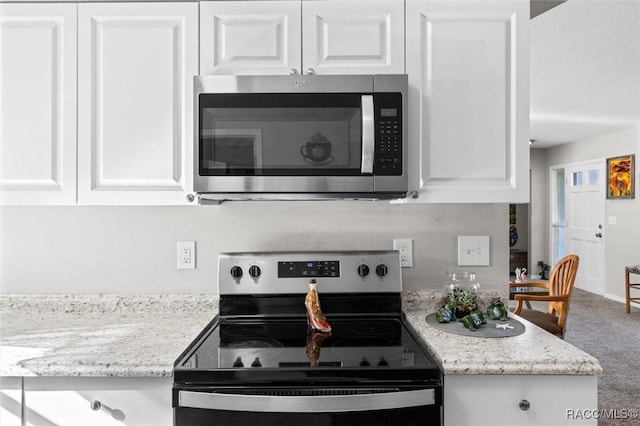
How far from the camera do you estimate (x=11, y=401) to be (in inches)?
49.3

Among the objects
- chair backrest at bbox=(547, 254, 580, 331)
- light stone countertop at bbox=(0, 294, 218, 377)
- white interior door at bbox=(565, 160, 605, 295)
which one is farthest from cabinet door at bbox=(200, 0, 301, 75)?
white interior door at bbox=(565, 160, 605, 295)

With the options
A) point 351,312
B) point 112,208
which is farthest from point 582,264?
point 112,208

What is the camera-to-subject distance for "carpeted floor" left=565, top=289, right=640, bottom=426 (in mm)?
2958

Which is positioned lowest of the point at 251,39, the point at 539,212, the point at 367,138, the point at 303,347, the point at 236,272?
the point at 303,347

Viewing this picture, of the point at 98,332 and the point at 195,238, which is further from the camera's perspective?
the point at 195,238

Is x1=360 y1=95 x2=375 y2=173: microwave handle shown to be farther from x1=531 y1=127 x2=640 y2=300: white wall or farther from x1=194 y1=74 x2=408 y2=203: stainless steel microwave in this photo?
x1=531 y1=127 x2=640 y2=300: white wall

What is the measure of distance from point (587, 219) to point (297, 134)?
22.6 feet

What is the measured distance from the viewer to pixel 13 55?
60.6 inches

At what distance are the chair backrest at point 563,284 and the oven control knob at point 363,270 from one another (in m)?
2.49

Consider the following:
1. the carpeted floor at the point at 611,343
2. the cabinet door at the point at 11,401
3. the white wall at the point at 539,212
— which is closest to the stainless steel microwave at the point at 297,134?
the cabinet door at the point at 11,401

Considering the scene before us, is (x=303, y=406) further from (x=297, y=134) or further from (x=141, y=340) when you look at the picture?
(x=297, y=134)

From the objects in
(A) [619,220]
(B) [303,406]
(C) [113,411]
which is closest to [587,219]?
(A) [619,220]

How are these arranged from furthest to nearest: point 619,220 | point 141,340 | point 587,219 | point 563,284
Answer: point 587,219 < point 619,220 < point 563,284 < point 141,340

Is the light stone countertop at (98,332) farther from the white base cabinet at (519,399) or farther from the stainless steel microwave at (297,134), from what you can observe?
the white base cabinet at (519,399)
